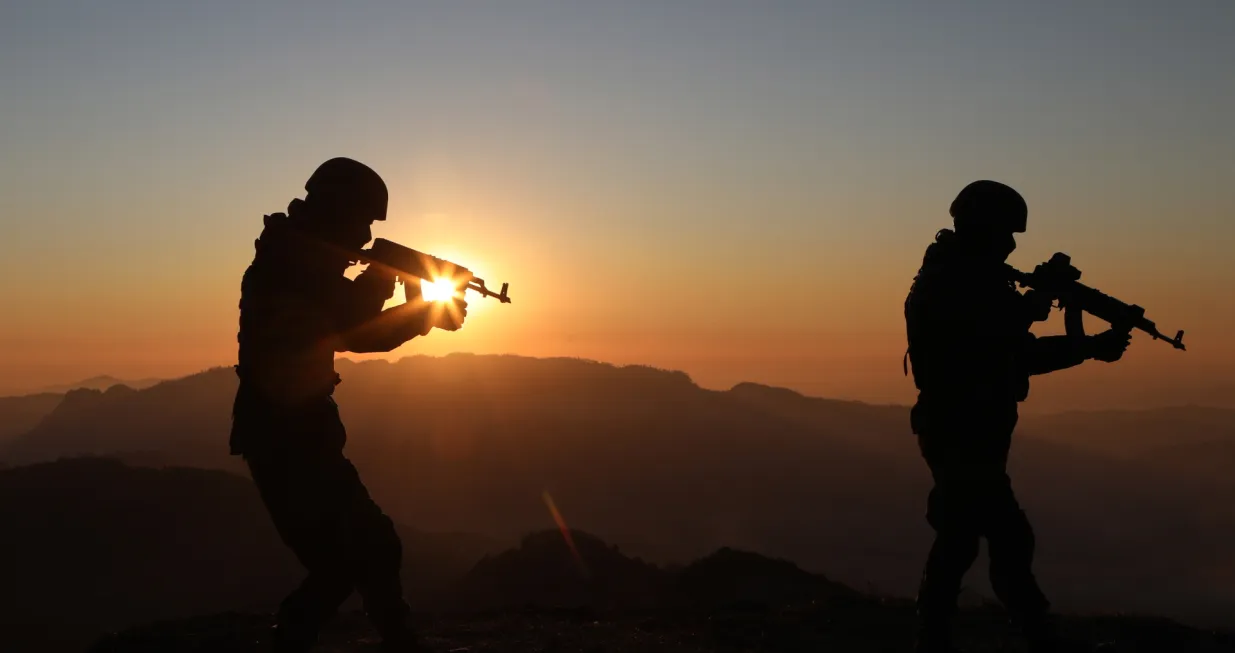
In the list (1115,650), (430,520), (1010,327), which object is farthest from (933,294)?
(430,520)

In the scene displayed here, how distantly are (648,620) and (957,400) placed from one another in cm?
473

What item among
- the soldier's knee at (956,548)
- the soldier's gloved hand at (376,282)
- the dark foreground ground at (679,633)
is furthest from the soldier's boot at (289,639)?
the soldier's knee at (956,548)

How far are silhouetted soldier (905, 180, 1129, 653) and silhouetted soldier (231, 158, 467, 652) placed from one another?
3369mm

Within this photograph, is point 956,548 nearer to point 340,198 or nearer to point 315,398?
point 315,398

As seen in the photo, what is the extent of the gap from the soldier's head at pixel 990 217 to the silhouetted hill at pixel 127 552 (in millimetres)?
42401

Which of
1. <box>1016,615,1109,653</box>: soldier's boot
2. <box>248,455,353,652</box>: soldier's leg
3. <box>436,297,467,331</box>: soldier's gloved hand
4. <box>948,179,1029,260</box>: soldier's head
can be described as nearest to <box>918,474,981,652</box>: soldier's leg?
<box>1016,615,1109,653</box>: soldier's boot

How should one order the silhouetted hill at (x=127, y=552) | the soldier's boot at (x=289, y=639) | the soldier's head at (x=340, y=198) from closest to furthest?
the soldier's boot at (x=289, y=639) → the soldier's head at (x=340, y=198) → the silhouetted hill at (x=127, y=552)

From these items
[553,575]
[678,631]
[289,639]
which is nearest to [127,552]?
[553,575]

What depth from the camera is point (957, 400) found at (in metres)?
5.93

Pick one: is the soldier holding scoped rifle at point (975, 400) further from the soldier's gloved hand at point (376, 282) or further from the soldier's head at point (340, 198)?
the soldier's head at point (340, 198)

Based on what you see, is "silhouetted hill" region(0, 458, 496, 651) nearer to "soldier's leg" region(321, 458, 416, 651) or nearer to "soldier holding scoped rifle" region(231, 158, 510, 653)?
"soldier's leg" region(321, 458, 416, 651)

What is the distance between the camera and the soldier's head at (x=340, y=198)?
223 inches

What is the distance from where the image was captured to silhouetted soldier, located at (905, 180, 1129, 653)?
5.86 m

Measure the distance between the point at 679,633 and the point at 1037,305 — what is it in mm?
4483
